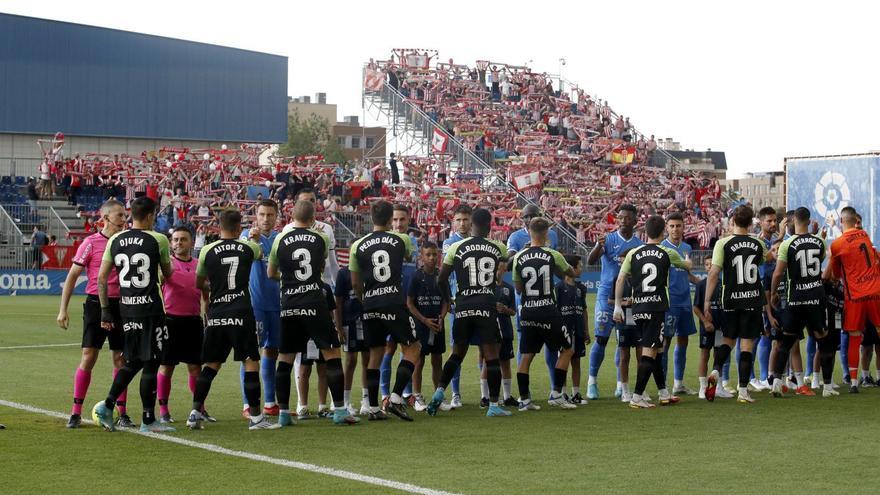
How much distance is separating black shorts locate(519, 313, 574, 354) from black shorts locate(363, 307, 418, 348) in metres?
1.37

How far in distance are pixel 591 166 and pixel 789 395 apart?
124ft

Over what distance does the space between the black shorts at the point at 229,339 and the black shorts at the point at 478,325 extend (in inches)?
87.8

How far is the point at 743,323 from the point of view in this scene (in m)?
13.4

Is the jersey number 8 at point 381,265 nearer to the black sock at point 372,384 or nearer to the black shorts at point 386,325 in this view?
the black shorts at point 386,325

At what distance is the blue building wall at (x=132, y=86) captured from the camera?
Answer: 52.0 meters

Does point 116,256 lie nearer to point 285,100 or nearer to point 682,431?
point 682,431

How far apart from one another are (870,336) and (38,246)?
26.9 metres

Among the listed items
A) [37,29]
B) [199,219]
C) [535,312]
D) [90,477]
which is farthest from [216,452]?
[37,29]

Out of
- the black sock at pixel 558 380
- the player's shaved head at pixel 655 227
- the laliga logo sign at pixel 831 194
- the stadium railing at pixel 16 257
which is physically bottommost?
the black sock at pixel 558 380

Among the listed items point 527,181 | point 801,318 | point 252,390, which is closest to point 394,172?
point 527,181

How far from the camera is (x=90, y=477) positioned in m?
8.77

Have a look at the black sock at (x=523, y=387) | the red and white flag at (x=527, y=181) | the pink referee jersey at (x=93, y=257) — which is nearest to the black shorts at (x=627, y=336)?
the black sock at (x=523, y=387)

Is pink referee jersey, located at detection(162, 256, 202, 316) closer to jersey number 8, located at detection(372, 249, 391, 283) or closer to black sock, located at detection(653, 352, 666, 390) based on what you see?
jersey number 8, located at detection(372, 249, 391, 283)

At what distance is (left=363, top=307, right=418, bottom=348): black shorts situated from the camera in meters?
11.9
